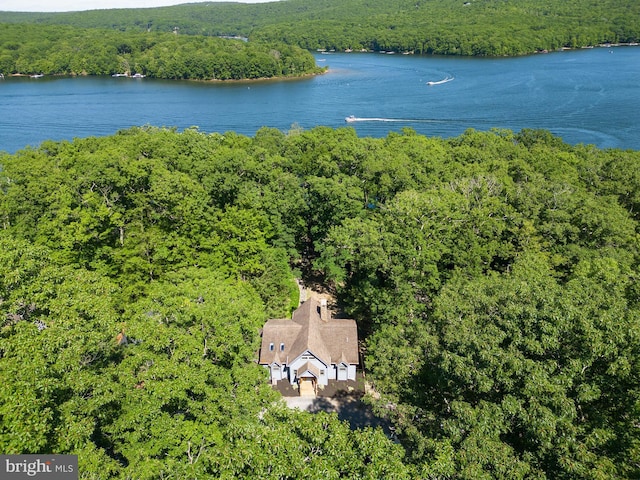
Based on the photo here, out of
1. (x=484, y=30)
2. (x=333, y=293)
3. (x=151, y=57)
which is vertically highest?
(x=484, y=30)

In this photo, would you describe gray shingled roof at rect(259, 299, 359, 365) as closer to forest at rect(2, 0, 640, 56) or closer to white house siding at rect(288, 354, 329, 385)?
white house siding at rect(288, 354, 329, 385)

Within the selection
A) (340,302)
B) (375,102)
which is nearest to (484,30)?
(375,102)

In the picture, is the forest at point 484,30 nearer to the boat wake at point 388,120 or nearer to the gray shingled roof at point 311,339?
the boat wake at point 388,120

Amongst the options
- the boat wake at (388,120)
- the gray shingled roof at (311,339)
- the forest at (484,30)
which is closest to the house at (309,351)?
the gray shingled roof at (311,339)

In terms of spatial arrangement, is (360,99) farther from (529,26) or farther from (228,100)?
(529,26)

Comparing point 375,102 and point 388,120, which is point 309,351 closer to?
point 388,120

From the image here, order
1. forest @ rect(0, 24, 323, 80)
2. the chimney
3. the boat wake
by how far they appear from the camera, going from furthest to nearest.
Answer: forest @ rect(0, 24, 323, 80), the boat wake, the chimney

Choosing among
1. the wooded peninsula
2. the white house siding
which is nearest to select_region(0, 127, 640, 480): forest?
the wooded peninsula

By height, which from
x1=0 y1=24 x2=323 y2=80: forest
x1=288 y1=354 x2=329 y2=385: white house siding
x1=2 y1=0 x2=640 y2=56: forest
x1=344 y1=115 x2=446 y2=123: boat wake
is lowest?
x1=288 y1=354 x2=329 y2=385: white house siding
